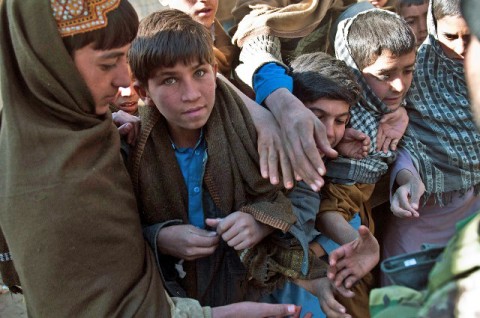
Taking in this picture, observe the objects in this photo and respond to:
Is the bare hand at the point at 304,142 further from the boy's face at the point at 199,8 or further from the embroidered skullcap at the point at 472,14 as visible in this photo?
the embroidered skullcap at the point at 472,14

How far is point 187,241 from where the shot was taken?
1.92m

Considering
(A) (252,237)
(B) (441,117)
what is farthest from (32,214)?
(B) (441,117)

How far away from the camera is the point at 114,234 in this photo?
67.6 inches

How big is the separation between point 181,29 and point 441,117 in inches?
54.8

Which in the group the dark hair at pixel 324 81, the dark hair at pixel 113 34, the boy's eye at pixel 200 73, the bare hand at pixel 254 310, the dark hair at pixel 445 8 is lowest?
the bare hand at pixel 254 310

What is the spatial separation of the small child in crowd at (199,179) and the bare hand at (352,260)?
4.8 inches

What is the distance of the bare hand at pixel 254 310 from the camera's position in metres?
1.87

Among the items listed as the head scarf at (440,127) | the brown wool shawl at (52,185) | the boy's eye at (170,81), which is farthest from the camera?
the head scarf at (440,127)

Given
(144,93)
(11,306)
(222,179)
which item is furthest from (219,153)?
(11,306)

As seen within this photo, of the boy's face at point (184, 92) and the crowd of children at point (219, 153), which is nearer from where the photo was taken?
the crowd of children at point (219, 153)

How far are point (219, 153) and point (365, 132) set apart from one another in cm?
83

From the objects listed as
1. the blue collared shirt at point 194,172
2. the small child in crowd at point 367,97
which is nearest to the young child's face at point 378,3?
the small child in crowd at point 367,97

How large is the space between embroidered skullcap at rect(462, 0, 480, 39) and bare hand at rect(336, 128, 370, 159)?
1.41 m

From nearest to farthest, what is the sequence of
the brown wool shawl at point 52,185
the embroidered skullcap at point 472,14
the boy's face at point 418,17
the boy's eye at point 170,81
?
the embroidered skullcap at point 472,14, the brown wool shawl at point 52,185, the boy's eye at point 170,81, the boy's face at point 418,17
